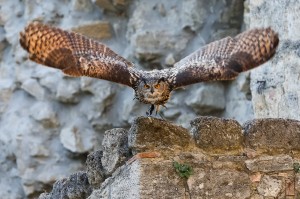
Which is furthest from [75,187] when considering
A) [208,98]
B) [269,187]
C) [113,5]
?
[113,5]

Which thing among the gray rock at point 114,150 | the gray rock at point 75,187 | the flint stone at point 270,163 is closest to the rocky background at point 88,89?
the gray rock at point 75,187

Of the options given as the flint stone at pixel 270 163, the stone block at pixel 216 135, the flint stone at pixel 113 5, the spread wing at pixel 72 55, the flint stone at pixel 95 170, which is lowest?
the flint stone at pixel 95 170

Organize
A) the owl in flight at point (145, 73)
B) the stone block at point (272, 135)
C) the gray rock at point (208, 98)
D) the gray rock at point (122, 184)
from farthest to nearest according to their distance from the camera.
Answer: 1. the gray rock at point (208, 98)
2. the stone block at point (272, 135)
3. the owl in flight at point (145, 73)
4. the gray rock at point (122, 184)

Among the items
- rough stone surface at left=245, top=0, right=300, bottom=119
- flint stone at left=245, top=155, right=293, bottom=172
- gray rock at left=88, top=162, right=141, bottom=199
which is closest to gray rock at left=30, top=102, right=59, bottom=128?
rough stone surface at left=245, top=0, right=300, bottom=119

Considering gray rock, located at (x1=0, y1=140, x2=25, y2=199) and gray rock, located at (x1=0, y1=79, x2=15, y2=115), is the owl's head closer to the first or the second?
gray rock, located at (x1=0, y1=140, x2=25, y2=199)

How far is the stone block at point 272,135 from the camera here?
390cm

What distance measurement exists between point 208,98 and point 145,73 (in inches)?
117

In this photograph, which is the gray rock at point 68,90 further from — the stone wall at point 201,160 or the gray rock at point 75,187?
the stone wall at point 201,160

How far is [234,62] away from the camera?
3.84 metres

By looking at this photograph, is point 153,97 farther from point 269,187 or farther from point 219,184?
point 269,187

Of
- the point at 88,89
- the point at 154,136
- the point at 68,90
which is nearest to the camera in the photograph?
the point at 154,136

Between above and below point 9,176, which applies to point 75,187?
below

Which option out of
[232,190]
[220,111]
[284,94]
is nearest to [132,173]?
[232,190]

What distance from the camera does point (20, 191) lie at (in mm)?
7504
